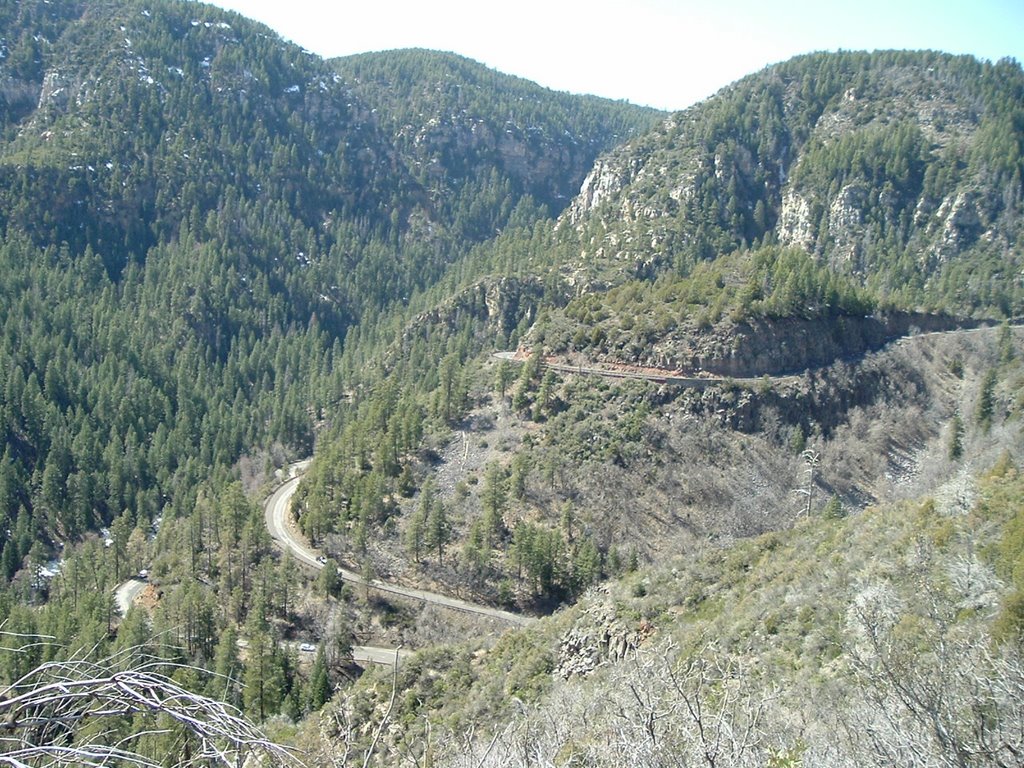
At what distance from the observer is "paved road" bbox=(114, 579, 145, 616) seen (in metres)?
46.5

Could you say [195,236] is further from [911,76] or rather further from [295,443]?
[911,76]

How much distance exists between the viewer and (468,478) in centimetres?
5212

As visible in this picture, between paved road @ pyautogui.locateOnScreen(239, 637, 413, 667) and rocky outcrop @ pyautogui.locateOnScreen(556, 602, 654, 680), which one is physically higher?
rocky outcrop @ pyautogui.locateOnScreen(556, 602, 654, 680)

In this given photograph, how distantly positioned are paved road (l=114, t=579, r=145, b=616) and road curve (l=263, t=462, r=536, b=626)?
27.8ft

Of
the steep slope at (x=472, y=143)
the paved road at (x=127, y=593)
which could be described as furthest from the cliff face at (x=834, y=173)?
the steep slope at (x=472, y=143)

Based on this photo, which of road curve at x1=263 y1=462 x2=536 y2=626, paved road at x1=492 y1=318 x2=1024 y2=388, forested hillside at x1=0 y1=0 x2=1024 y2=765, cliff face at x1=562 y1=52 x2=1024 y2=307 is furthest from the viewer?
cliff face at x1=562 y1=52 x2=1024 y2=307

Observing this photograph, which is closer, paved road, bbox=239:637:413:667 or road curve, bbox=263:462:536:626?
paved road, bbox=239:637:413:667

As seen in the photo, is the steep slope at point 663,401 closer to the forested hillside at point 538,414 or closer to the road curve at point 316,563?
the forested hillside at point 538,414

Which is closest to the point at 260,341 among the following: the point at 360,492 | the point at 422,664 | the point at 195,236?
the point at 195,236

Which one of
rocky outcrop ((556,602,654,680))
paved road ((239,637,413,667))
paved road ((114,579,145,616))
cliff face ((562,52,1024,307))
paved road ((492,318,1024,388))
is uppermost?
cliff face ((562,52,1024,307))

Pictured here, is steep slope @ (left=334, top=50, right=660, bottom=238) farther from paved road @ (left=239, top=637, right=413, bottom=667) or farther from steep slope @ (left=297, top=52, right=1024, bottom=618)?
paved road @ (left=239, top=637, right=413, bottom=667)

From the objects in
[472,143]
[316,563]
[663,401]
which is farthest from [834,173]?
[472,143]

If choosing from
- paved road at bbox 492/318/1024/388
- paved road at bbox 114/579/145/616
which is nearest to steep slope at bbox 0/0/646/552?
paved road at bbox 114/579/145/616

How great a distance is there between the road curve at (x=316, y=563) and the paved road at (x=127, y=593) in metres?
8.48
